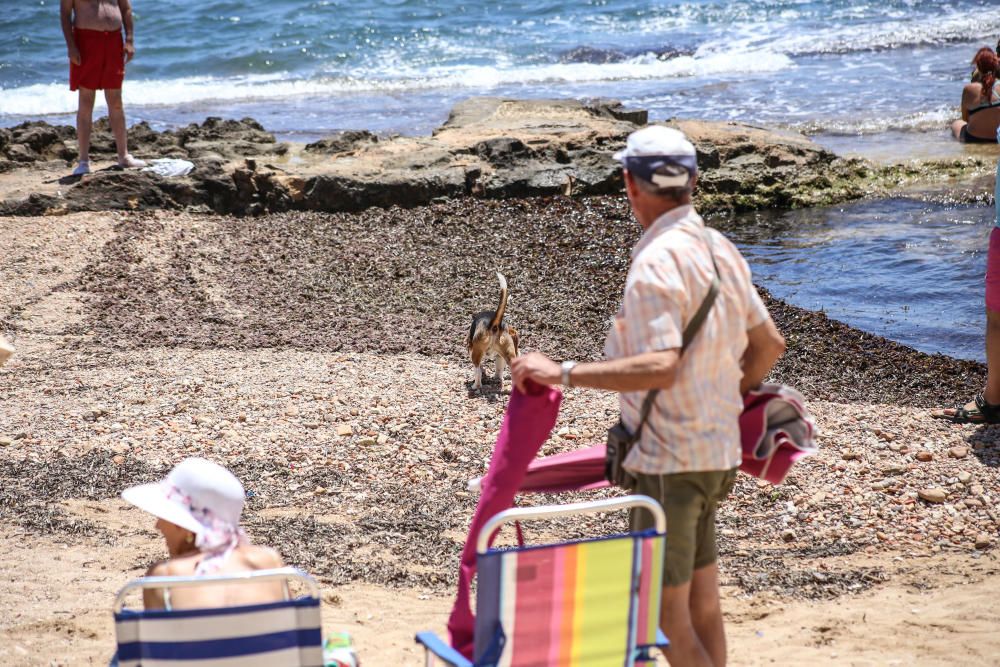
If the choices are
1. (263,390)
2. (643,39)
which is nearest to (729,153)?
(263,390)

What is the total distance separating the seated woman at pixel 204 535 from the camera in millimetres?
3070

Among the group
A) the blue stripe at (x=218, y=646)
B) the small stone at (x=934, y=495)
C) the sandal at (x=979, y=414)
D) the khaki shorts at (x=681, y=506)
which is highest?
the khaki shorts at (x=681, y=506)

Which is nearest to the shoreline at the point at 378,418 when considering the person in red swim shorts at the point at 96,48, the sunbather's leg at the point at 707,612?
the person in red swim shorts at the point at 96,48

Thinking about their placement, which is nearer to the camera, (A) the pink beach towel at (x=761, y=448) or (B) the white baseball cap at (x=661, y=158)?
(B) the white baseball cap at (x=661, y=158)

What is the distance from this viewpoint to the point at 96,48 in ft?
33.9

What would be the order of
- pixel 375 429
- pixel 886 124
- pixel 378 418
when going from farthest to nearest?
1. pixel 886 124
2. pixel 378 418
3. pixel 375 429

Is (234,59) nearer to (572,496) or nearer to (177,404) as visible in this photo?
(177,404)

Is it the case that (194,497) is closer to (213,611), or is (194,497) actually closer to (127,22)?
(213,611)

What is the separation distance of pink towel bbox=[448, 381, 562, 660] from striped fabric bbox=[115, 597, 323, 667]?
434 millimetres

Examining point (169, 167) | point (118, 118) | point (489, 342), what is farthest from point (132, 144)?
point (489, 342)

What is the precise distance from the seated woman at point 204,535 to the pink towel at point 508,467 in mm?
507

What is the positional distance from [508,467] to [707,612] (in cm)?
82

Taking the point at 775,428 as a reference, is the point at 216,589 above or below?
below

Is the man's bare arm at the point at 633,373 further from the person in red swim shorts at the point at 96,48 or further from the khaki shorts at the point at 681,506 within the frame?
the person in red swim shorts at the point at 96,48
